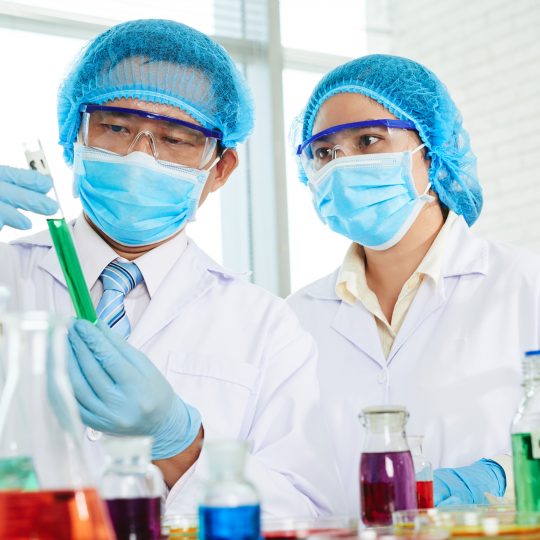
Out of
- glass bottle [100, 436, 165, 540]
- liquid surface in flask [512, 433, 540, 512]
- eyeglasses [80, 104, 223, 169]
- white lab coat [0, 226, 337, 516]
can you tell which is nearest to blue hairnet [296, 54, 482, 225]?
eyeglasses [80, 104, 223, 169]

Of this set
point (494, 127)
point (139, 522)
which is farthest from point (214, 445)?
point (494, 127)

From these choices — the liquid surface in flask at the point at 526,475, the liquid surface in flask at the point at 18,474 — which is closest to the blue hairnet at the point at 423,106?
the liquid surface in flask at the point at 526,475

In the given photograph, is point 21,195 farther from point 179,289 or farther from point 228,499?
point 228,499

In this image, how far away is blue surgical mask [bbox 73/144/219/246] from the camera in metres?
1.62

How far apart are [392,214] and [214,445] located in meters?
1.60

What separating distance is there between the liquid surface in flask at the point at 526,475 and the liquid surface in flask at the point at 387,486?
13 cm

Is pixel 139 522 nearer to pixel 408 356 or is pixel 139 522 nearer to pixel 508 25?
pixel 408 356

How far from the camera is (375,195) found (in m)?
2.18

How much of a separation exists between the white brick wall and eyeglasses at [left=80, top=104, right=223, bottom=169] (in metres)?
2.93

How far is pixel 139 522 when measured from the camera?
2.43ft

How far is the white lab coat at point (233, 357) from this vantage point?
1.40 metres

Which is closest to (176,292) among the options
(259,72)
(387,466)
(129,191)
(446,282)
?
(129,191)

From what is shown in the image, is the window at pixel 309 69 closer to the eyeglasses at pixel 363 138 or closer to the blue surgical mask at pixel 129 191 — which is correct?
the eyeglasses at pixel 363 138

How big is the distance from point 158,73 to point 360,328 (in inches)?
33.4
